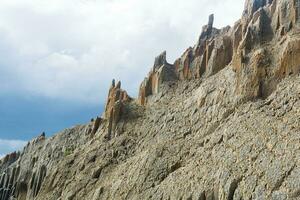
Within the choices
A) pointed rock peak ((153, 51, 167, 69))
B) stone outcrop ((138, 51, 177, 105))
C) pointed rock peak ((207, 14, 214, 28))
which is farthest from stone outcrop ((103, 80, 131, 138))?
pointed rock peak ((207, 14, 214, 28))

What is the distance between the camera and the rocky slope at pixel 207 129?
59750 mm

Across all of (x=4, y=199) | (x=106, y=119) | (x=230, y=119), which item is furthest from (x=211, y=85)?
(x=4, y=199)

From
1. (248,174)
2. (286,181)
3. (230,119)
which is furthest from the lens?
(230,119)

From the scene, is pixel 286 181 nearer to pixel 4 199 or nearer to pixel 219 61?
pixel 219 61

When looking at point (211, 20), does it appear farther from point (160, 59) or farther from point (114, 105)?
point (114, 105)

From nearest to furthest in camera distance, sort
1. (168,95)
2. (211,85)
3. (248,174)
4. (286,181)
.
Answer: (286,181) → (248,174) → (211,85) → (168,95)

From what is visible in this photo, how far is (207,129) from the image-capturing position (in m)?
74.8

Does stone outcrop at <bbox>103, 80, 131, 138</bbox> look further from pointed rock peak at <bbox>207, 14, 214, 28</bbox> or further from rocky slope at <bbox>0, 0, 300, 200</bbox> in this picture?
pointed rock peak at <bbox>207, 14, 214, 28</bbox>

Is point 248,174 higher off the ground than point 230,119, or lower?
lower

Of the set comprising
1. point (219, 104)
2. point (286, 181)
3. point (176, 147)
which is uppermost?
point (219, 104)

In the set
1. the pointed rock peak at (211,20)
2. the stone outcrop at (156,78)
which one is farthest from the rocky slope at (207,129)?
the stone outcrop at (156,78)

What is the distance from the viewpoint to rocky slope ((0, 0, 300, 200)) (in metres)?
59.8

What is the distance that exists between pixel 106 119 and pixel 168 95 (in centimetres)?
1196

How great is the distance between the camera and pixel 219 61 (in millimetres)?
89875
